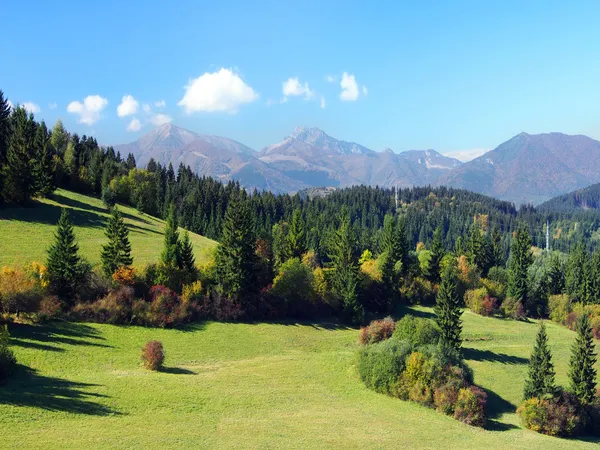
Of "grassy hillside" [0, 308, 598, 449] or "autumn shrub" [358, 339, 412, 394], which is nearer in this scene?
"grassy hillside" [0, 308, 598, 449]

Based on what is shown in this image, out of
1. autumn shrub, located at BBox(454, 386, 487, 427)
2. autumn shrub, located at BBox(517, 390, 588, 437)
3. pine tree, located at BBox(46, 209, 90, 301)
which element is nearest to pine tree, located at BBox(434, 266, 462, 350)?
autumn shrub, located at BBox(517, 390, 588, 437)

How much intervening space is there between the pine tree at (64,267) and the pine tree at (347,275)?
42.5 m

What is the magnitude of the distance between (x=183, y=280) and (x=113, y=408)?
3748cm

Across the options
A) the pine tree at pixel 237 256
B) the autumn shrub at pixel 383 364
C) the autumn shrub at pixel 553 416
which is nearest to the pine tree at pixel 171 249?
the pine tree at pixel 237 256

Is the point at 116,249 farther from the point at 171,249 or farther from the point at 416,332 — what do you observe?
the point at 416,332

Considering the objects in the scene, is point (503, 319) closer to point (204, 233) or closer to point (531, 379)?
point (531, 379)

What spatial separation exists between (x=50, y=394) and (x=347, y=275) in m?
57.3

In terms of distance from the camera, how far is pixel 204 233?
141000mm

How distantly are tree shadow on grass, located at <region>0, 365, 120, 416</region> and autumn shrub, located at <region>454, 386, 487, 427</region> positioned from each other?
33289 mm

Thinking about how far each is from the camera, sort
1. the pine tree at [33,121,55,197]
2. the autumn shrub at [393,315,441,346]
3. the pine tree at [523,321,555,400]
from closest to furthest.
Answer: the pine tree at [523,321,555,400], the autumn shrub at [393,315,441,346], the pine tree at [33,121,55,197]

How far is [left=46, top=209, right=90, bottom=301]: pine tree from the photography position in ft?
201

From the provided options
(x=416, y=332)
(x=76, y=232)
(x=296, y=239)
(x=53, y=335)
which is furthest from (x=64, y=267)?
(x=296, y=239)

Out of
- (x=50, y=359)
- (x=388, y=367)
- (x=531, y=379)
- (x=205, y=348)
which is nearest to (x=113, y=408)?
(x=50, y=359)

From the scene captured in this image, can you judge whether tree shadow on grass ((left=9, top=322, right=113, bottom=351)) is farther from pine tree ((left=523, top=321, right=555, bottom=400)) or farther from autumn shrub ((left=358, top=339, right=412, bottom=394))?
pine tree ((left=523, top=321, right=555, bottom=400))
